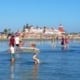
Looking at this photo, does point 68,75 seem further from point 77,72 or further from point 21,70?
point 21,70

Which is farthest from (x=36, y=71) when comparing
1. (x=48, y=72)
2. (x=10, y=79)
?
(x=10, y=79)

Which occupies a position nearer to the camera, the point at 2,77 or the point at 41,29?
the point at 2,77

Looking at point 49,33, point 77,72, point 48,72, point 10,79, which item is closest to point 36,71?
point 48,72

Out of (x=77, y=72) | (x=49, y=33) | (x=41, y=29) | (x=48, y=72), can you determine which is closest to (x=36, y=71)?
(x=48, y=72)

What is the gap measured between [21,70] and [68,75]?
9.36ft

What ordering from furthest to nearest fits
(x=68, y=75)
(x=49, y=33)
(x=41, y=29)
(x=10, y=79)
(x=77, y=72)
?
(x=41, y=29) < (x=49, y=33) < (x=77, y=72) < (x=68, y=75) < (x=10, y=79)

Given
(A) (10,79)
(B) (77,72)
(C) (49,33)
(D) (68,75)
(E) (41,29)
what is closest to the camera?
(A) (10,79)

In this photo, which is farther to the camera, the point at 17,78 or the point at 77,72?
the point at 77,72

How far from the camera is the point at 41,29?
512 ft

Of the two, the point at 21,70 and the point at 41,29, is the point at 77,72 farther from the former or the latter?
the point at 41,29

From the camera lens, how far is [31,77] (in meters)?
16.7

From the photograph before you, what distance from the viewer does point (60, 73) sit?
59.6ft

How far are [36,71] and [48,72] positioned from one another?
0.70 meters

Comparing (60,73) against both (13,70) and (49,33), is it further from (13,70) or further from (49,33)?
(49,33)
